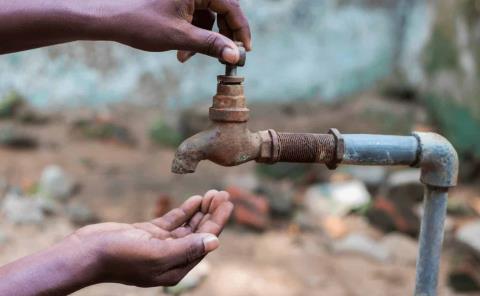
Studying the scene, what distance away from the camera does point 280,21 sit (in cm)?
537

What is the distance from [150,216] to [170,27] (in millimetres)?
2400

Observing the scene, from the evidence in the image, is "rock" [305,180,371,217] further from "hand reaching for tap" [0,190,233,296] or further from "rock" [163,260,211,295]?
"hand reaching for tap" [0,190,233,296]

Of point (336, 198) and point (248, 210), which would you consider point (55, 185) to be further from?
point (336, 198)

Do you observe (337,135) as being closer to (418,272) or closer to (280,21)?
(418,272)

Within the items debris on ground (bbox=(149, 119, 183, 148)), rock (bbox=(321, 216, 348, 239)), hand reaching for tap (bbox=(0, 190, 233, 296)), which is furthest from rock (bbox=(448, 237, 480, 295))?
debris on ground (bbox=(149, 119, 183, 148))

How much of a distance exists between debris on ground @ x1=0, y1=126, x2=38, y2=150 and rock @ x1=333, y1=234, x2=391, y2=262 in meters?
2.43

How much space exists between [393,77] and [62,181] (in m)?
3.36

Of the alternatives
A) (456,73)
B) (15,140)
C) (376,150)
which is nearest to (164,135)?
(15,140)

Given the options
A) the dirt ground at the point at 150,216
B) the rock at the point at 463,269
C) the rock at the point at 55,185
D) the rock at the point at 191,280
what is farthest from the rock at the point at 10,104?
the rock at the point at 463,269

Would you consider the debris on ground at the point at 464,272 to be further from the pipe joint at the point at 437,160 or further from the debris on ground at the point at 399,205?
the pipe joint at the point at 437,160

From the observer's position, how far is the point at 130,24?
1.47 meters

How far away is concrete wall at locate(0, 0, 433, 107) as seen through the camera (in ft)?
16.1

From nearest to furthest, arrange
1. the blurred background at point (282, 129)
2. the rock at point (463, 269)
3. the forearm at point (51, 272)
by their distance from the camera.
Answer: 1. the forearm at point (51, 272)
2. the rock at point (463, 269)
3. the blurred background at point (282, 129)

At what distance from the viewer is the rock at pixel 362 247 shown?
345 centimetres
